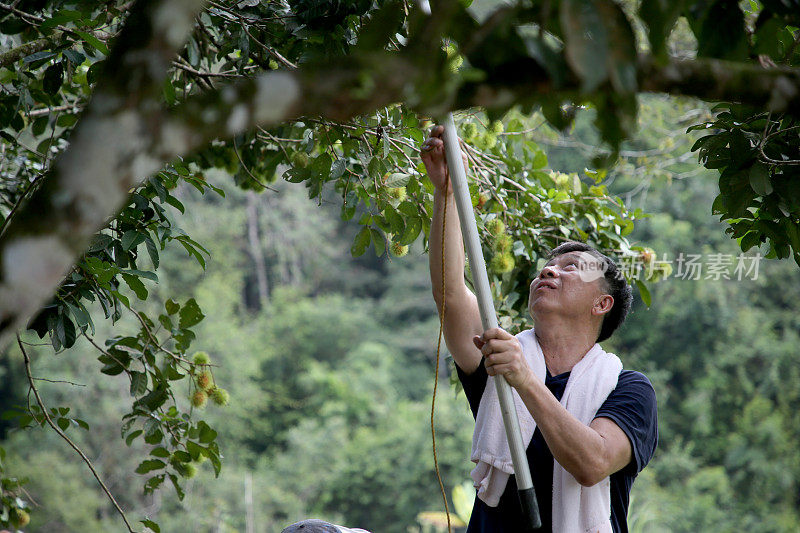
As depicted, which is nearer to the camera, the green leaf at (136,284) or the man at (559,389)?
the man at (559,389)

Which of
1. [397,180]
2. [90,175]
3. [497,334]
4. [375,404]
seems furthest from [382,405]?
[90,175]

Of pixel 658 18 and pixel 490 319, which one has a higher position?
pixel 658 18

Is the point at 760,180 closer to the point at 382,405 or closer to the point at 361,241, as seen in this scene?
the point at 361,241

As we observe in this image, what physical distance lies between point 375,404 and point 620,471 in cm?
1163

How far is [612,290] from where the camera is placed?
161cm

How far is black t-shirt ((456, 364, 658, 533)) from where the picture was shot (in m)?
1.37

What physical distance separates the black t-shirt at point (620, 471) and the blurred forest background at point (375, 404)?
7.43 m

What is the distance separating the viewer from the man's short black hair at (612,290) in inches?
63.4

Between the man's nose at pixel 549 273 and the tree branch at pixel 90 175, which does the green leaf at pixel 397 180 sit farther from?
the tree branch at pixel 90 175

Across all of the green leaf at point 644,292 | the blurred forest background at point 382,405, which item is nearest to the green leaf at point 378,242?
the green leaf at point 644,292

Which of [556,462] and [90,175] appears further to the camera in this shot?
[556,462]

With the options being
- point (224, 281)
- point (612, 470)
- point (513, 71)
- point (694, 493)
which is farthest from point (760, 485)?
point (513, 71)

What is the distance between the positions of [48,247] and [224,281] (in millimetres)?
14426

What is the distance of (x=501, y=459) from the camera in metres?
1.38
